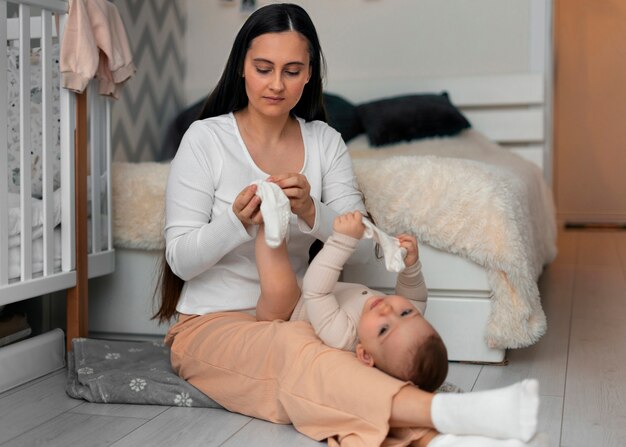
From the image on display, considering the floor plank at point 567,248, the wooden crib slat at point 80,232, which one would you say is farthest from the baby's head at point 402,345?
the floor plank at point 567,248

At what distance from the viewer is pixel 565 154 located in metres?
5.49

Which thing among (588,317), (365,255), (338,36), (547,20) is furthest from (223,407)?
(547,20)

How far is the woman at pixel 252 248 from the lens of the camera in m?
1.39

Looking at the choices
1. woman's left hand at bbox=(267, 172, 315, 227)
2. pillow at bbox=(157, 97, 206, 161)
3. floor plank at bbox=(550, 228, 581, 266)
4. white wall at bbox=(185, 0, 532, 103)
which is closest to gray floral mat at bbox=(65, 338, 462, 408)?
woman's left hand at bbox=(267, 172, 315, 227)

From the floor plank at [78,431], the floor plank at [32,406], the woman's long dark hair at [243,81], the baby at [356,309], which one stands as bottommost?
the floor plank at [32,406]

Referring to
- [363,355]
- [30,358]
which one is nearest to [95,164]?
[30,358]

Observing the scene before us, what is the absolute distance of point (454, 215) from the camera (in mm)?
2072

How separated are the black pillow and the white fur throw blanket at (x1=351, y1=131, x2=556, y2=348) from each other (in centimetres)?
124

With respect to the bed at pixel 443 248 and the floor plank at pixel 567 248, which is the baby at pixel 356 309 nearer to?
the bed at pixel 443 248

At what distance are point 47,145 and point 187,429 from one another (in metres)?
0.81

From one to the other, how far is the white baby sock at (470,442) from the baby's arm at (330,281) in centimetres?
28

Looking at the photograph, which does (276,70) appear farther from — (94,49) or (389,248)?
(94,49)

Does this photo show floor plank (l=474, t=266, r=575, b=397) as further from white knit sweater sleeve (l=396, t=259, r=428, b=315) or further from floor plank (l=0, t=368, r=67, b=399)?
floor plank (l=0, t=368, r=67, b=399)

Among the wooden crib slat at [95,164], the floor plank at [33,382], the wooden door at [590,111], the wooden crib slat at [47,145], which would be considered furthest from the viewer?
the wooden door at [590,111]
